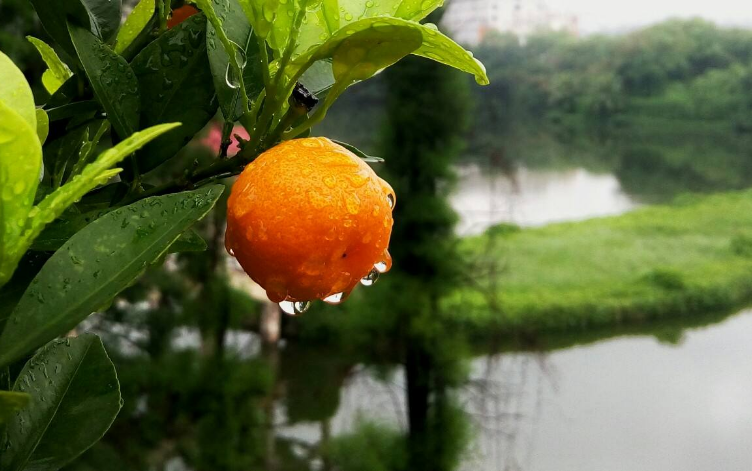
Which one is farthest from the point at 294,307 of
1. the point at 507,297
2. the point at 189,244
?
the point at 507,297

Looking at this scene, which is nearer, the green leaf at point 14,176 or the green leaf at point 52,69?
the green leaf at point 14,176

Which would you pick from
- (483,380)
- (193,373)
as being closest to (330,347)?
(483,380)

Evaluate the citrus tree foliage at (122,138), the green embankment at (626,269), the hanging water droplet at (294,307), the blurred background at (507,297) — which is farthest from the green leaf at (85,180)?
the green embankment at (626,269)

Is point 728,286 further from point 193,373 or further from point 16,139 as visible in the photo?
point 16,139

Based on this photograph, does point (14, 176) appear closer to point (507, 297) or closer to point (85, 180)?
point (85, 180)

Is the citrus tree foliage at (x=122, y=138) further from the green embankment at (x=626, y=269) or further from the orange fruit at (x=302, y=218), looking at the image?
the green embankment at (x=626, y=269)

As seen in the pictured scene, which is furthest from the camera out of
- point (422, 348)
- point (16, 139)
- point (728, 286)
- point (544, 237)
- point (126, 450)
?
point (544, 237)
